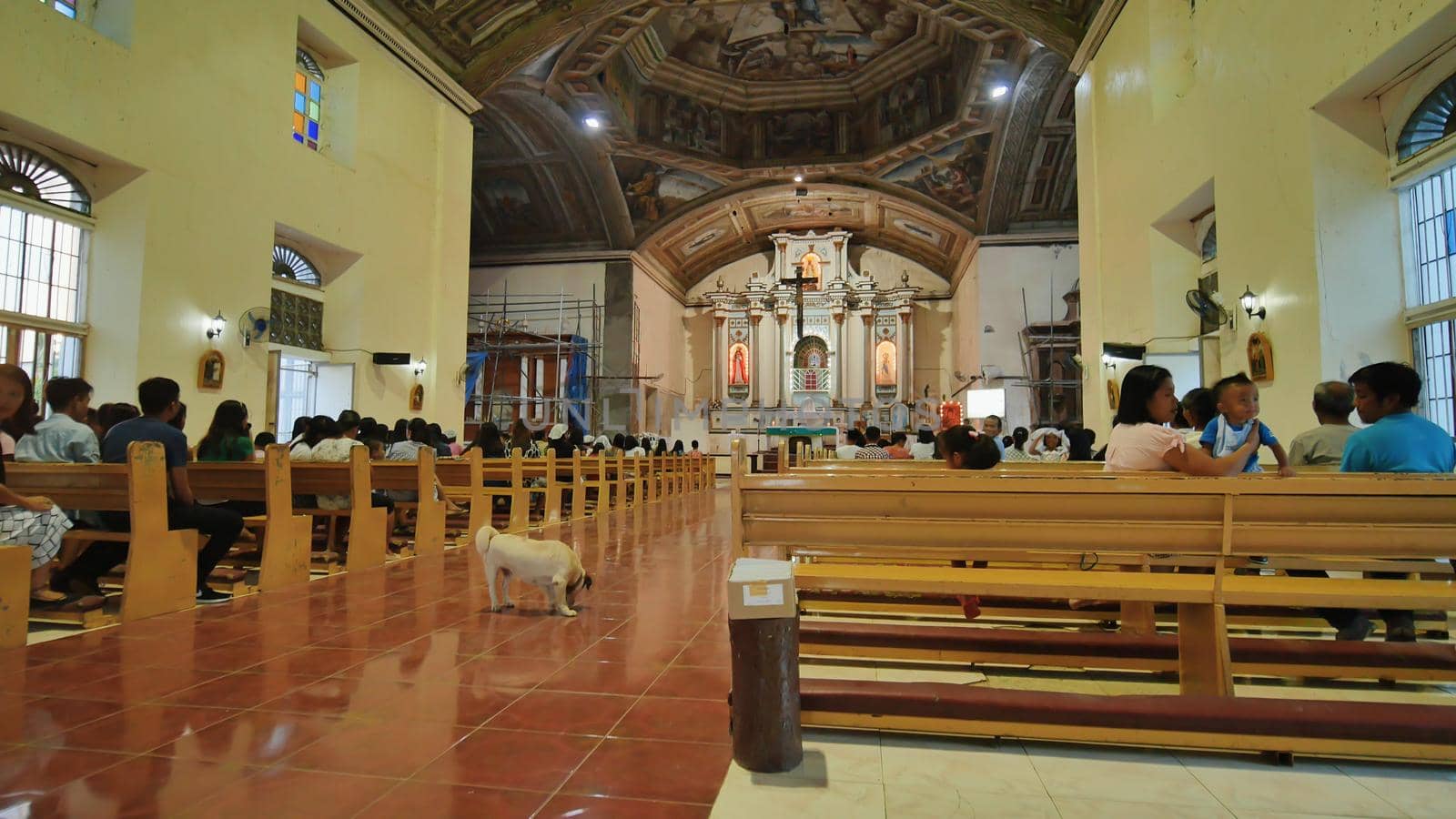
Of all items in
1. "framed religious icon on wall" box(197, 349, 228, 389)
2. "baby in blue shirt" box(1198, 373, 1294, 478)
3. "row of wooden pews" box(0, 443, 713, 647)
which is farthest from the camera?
"framed religious icon on wall" box(197, 349, 228, 389)

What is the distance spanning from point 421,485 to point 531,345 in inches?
485

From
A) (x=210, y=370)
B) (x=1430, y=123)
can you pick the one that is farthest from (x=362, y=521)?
(x=1430, y=123)

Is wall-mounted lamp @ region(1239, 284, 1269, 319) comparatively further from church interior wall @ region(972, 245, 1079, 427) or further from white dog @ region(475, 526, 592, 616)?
church interior wall @ region(972, 245, 1079, 427)

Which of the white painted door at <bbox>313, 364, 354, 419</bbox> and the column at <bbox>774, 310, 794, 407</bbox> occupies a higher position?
the column at <bbox>774, 310, 794, 407</bbox>

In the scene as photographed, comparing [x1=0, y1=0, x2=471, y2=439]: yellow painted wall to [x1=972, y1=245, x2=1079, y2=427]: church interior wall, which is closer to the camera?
[x1=0, y1=0, x2=471, y2=439]: yellow painted wall

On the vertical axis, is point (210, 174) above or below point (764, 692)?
above

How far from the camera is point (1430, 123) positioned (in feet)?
17.3

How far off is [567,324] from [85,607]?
1695cm

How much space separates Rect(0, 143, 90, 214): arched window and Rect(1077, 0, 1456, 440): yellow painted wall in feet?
34.6

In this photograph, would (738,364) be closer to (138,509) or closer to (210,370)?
(210,370)

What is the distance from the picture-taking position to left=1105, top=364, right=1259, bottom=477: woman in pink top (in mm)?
2498

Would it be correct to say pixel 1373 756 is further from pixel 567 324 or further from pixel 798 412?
pixel 798 412

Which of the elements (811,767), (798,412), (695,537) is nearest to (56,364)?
(695,537)

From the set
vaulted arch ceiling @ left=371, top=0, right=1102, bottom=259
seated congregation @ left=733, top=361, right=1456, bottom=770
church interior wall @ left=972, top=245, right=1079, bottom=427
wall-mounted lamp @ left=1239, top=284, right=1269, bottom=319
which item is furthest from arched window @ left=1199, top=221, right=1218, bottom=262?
church interior wall @ left=972, top=245, right=1079, bottom=427
